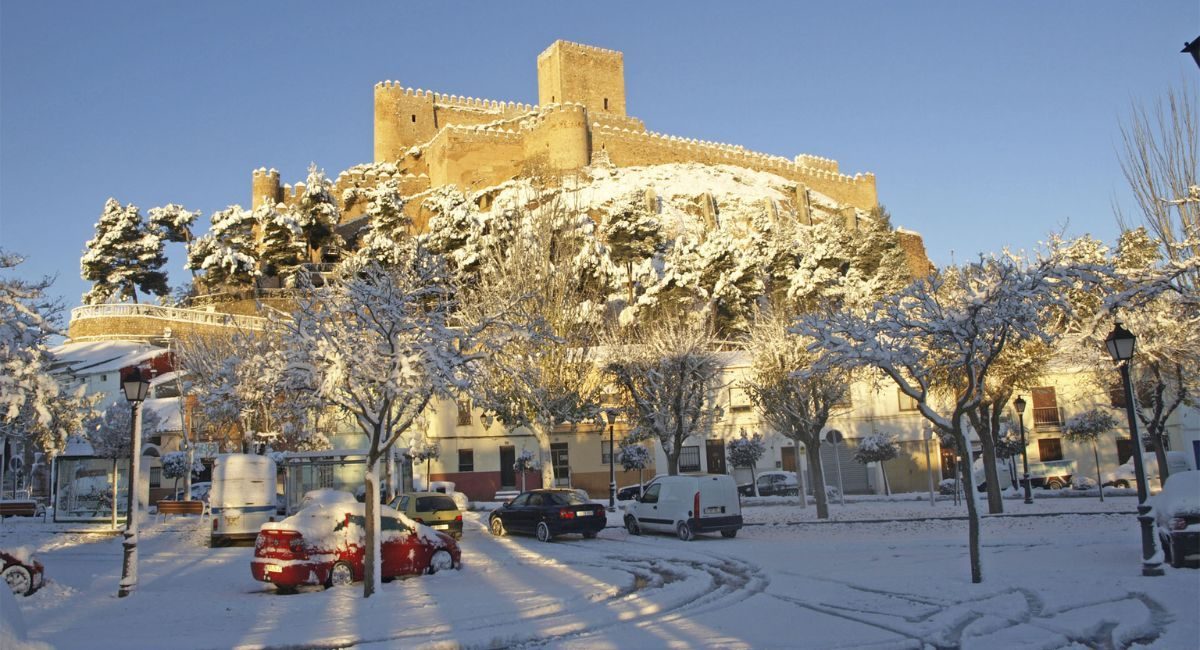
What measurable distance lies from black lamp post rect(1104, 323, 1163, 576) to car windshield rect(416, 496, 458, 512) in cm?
1352

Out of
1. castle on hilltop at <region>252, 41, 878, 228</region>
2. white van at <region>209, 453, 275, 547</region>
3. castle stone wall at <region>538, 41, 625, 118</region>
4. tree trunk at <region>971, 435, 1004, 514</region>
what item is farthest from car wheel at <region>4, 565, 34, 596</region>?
castle stone wall at <region>538, 41, 625, 118</region>

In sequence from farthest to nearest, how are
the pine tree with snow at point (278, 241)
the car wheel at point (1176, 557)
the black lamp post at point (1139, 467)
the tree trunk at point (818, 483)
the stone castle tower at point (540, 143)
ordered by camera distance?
the stone castle tower at point (540, 143) → the pine tree with snow at point (278, 241) → the tree trunk at point (818, 483) → the car wheel at point (1176, 557) → the black lamp post at point (1139, 467)

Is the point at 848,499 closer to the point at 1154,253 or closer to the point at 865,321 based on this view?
the point at 1154,253

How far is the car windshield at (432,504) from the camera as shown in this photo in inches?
778

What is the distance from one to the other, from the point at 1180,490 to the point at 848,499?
20376 mm

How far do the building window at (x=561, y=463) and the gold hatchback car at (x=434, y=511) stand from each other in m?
18.1

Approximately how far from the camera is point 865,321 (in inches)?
483

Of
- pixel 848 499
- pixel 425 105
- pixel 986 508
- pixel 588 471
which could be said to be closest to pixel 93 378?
pixel 588 471

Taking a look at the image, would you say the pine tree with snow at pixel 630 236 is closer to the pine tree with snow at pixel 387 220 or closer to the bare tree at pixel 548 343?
the pine tree with snow at pixel 387 220

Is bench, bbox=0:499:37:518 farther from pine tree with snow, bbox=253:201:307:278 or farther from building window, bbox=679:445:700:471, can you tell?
building window, bbox=679:445:700:471

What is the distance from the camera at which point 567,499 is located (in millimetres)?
19922

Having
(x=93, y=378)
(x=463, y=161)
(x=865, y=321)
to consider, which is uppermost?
(x=463, y=161)

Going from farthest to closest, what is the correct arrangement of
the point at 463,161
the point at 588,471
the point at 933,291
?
1. the point at 463,161
2. the point at 588,471
3. the point at 933,291

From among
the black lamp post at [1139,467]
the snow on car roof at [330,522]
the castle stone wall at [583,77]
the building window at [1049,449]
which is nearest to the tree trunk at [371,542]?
the snow on car roof at [330,522]
